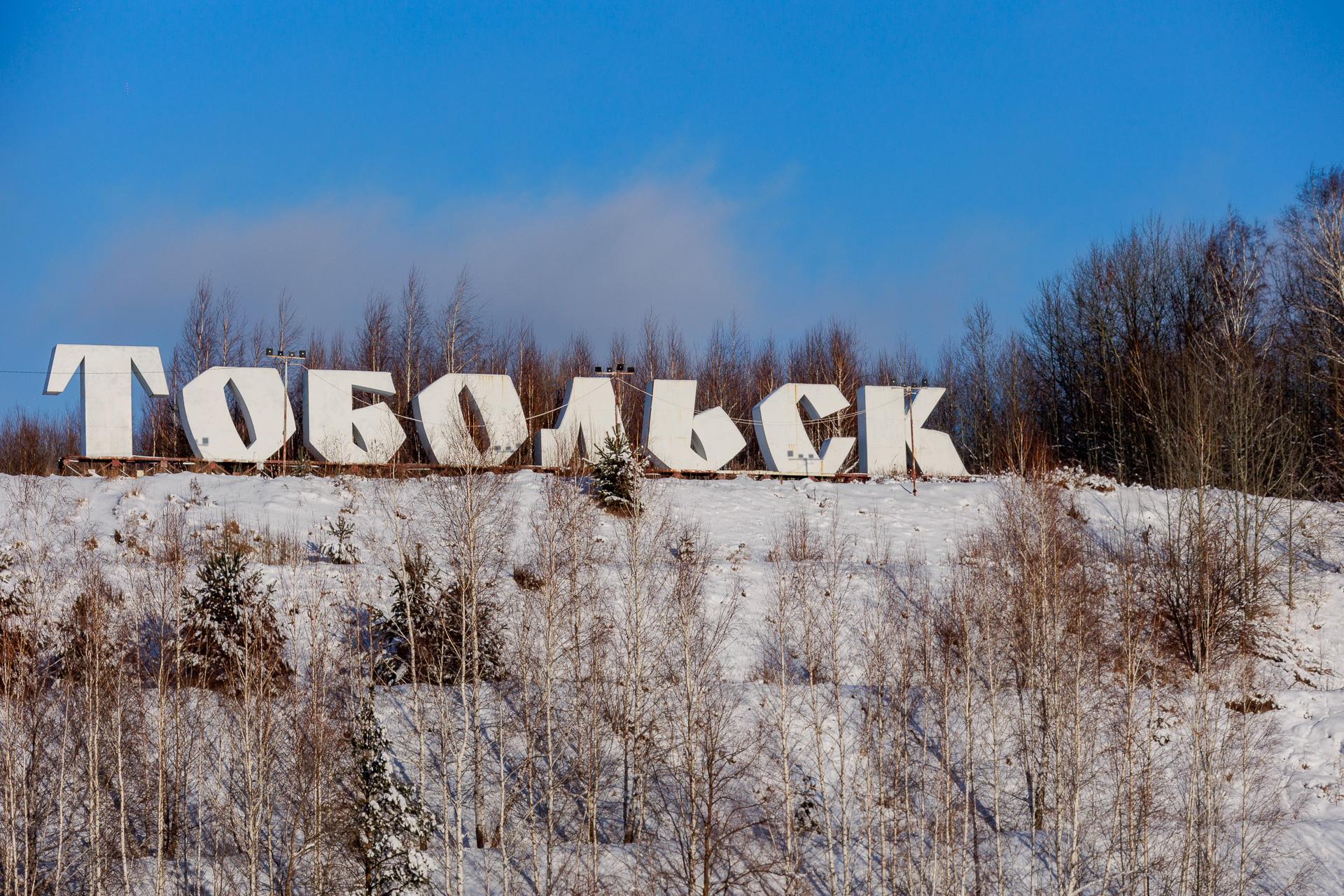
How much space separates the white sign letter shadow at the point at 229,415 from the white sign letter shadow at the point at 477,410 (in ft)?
13.6

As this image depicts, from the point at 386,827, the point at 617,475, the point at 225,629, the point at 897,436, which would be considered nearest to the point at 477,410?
the point at 617,475

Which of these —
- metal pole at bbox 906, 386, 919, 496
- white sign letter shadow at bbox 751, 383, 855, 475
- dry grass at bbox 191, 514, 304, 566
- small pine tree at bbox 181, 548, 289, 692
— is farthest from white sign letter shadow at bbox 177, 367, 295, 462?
metal pole at bbox 906, 386, 919, 496

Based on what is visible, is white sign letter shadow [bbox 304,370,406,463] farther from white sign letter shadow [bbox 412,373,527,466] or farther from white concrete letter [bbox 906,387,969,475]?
white concrete letter [bbox 906,387,969,475]

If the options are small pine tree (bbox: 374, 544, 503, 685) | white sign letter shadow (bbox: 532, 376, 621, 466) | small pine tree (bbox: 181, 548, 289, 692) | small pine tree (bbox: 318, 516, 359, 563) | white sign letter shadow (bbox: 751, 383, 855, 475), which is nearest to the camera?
small pine tree (bbox: 181, 548, 289, 692)

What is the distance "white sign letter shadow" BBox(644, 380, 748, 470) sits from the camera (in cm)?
3566

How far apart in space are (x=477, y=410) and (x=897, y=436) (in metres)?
14.9

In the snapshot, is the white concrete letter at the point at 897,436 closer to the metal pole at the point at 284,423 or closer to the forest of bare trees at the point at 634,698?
the forest of bare trees at the point at 634,698

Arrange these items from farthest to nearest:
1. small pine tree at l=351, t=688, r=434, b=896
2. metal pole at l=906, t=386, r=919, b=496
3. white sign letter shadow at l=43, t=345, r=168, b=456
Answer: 1. metal pole at l=906, t=386, r=919, b=496
2. white sign letter shadow at l=43, t=345, r=168, b=456
3. small pine tree at l=351, t=688, r=434, b=896

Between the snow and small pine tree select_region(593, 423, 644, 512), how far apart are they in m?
0.73

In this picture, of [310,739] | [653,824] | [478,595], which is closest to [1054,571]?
[653,824]

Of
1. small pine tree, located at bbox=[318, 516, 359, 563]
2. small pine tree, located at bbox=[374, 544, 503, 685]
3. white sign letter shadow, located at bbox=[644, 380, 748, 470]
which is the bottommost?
small pine tree, located at bbox=[374, 544, 503, 685]

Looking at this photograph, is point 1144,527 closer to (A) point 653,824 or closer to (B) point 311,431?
(A) point 653,824

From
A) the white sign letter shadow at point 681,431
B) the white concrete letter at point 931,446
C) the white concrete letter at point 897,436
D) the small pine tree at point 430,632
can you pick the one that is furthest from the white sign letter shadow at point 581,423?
the white concrete letter at point 931,446

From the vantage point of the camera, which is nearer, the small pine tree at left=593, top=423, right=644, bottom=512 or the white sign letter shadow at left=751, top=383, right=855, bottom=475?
the small pine tree at left=593, top=423, right=644, bottom=512
